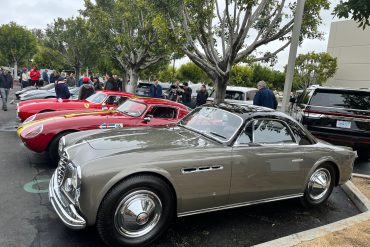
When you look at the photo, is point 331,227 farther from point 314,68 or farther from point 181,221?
point 314,68

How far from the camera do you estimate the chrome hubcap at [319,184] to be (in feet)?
15.6

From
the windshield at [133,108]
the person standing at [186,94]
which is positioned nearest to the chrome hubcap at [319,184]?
the windshield at [133,108]

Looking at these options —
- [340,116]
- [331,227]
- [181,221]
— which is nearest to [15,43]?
[340,116]

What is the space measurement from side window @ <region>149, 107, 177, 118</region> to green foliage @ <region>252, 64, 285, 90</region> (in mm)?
38566

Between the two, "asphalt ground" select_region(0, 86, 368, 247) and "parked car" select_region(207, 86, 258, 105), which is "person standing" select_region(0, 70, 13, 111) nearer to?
"asphalt ground" select_region(0, 86, 368, 247)

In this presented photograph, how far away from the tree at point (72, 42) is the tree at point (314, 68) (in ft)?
70.6

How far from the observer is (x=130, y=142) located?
12.7 feet

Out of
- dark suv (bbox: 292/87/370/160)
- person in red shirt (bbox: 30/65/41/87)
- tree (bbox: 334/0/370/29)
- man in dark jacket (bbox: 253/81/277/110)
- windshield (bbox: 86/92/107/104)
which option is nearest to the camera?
tree (bbox: 334/0/370/29)

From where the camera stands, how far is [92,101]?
8766 millimetres

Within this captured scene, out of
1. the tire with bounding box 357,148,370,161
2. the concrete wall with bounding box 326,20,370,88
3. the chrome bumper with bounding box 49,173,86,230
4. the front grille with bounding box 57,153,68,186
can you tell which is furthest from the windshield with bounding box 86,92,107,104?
the concrete wall with bounding box 326,20,370,88

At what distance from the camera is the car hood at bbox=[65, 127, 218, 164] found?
3.53m

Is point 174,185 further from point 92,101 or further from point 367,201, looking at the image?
point 92,101

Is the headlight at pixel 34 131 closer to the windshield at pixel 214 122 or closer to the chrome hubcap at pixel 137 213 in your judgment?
the windshield at pixel 214 122

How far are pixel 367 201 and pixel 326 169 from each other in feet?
2.71
